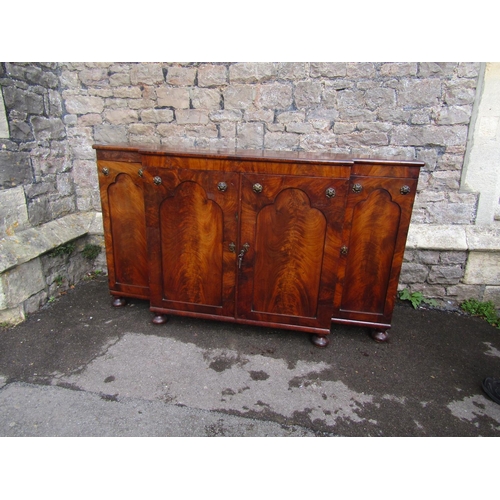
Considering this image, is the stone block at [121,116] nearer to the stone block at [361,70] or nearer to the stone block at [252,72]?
the stone block at [252,72]

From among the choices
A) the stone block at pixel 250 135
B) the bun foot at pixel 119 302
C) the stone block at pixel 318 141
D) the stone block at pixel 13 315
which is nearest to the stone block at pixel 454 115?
the stone block at pixel 318 141

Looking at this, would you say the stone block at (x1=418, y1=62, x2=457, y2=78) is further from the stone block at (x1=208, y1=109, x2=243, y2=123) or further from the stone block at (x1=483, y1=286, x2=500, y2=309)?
the stone block at (x1=483, y1=286, x2=500, y2=309)

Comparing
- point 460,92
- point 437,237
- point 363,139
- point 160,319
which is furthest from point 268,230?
point 460,92

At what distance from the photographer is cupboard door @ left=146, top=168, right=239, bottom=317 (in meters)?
2.44

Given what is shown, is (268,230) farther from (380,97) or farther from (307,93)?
(380,97)

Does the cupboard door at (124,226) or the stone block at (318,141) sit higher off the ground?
the stone block at (318,141)

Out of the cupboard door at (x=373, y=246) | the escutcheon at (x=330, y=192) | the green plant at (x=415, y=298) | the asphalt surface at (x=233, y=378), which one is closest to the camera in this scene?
the asphalt surface at (x=233, y=378)

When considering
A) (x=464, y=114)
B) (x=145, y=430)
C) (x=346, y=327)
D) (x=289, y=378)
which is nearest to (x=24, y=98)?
(x=145, y=430)

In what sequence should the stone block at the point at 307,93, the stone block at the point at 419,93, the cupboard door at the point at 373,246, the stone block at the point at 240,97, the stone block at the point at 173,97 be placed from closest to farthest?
the cupboard door at the point at 373,246 < the stone block at the point at 419,93 < the stone block at the point at 307,93 < the stone block at the point at 240,97 < the stone block at the point at 173,97

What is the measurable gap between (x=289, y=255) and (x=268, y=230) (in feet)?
0.79

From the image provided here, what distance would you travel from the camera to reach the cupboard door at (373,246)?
2.43m

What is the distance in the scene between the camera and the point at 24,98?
295 cm

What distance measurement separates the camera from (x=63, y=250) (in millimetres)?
3334

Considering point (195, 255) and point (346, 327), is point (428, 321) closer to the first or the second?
point (346, 327)
